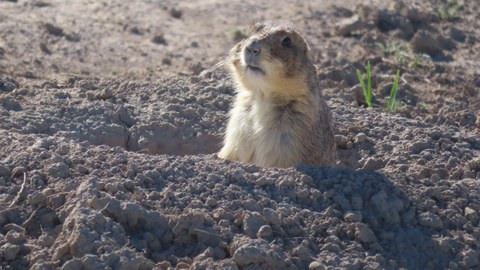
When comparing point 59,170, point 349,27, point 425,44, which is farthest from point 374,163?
point 349,27

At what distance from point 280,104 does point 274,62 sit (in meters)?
0.38

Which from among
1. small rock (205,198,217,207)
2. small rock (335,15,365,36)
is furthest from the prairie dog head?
small rock (335,15,365,36)

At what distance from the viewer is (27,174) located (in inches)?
221

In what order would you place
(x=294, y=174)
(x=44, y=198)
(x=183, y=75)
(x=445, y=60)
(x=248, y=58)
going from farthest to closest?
(x=445, y=60)
(x=183, y=75)
(x=248, y=58)
(x=294, y=174)
(x=44, y=198)

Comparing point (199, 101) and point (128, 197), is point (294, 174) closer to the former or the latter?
point (128, 197)

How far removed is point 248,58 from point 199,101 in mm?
1608

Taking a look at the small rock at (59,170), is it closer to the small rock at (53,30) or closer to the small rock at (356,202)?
the small rock at (356,202)

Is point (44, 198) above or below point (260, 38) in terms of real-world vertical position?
below

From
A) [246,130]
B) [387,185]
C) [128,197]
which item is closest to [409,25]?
[246,130]

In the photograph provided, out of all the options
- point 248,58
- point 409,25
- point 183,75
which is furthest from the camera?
point 409,25

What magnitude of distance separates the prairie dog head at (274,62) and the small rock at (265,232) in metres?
1.88

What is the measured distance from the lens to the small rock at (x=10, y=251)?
497 cm

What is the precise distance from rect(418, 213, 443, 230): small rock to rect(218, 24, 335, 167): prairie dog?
151 cm

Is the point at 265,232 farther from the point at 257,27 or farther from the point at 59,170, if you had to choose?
the point at 257,27
